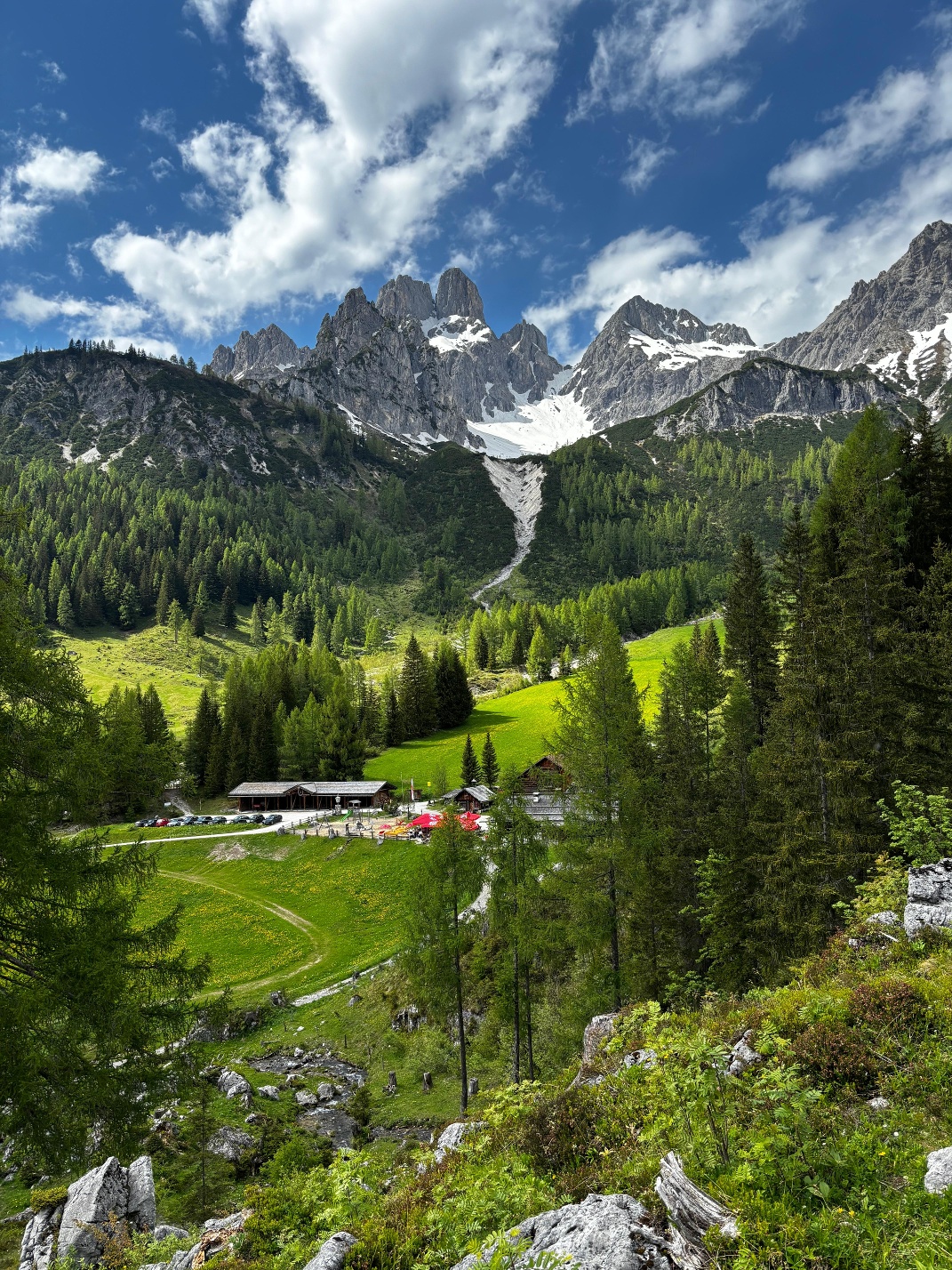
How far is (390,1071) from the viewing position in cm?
2712

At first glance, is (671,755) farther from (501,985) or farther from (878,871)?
(501,985)

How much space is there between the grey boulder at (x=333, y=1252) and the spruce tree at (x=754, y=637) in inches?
1218

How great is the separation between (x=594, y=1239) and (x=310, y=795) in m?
74.8

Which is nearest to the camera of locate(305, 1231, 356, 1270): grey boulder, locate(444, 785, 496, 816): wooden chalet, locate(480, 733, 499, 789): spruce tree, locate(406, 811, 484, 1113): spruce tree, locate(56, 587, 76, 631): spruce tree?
locate(305, 1231, 356, 1270): grey boulder

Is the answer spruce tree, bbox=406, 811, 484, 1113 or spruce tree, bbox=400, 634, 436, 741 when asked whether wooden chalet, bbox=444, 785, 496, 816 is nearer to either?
spruce tree, bbox=400, 634, 436, 741

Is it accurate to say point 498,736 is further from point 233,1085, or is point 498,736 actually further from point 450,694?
point 233,1085

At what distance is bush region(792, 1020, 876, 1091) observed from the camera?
7.36 metres

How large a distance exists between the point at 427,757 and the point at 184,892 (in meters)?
37.7

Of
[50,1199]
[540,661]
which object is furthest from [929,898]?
[540,661]

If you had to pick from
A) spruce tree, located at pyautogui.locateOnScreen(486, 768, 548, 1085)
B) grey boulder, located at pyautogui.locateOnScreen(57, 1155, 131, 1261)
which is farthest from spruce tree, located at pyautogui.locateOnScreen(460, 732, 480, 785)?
grey boulder, located at pyautogui.locateOnScreen(57, 1155, 131, 1261)

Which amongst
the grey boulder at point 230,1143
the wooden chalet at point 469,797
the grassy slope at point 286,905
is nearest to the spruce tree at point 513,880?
the grey boulder at point 230,1143

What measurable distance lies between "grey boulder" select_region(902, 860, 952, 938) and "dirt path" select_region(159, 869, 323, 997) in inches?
1422

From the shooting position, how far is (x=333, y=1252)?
242 inches

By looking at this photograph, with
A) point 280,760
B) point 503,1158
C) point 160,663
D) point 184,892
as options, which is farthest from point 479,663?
point 503,1158
